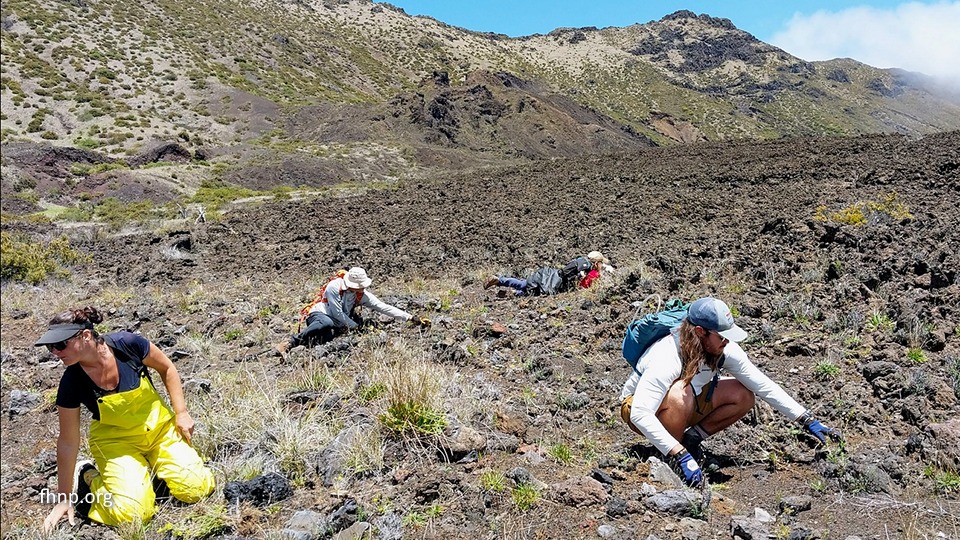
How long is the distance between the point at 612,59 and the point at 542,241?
84125 mm

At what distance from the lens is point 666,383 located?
2.97m

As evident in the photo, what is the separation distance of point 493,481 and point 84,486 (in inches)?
92.6

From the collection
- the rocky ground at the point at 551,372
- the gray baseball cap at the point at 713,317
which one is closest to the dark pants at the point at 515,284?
the rocky ground at the point at 551,372

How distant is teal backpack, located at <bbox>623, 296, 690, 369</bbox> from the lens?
3.12 meters

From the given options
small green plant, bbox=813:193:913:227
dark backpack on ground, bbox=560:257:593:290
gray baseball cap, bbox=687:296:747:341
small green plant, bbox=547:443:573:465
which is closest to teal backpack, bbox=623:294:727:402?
gray baseball cap, bbox=687:296:747:341

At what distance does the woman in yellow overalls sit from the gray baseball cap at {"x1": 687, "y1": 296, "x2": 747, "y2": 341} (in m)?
2.78

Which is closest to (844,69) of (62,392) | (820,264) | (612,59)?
(612,59)

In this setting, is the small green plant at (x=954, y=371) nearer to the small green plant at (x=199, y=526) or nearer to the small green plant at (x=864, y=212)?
the small green plant at (x=864, y=212)

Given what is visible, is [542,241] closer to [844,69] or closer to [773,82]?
[773,82]

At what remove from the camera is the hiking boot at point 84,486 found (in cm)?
312

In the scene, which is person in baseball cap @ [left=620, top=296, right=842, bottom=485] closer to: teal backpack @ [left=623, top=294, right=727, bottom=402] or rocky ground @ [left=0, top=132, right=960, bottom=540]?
teal backpack @ [left=623, top=294, right=727, bottom=402]

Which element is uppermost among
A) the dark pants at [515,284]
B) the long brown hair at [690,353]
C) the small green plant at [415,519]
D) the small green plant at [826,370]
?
the long brown hair at [690,353]

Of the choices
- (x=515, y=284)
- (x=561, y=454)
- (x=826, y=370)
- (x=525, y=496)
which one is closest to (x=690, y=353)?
(x=561, y=454)

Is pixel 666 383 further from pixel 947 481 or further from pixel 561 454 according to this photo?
pixel 947 481
